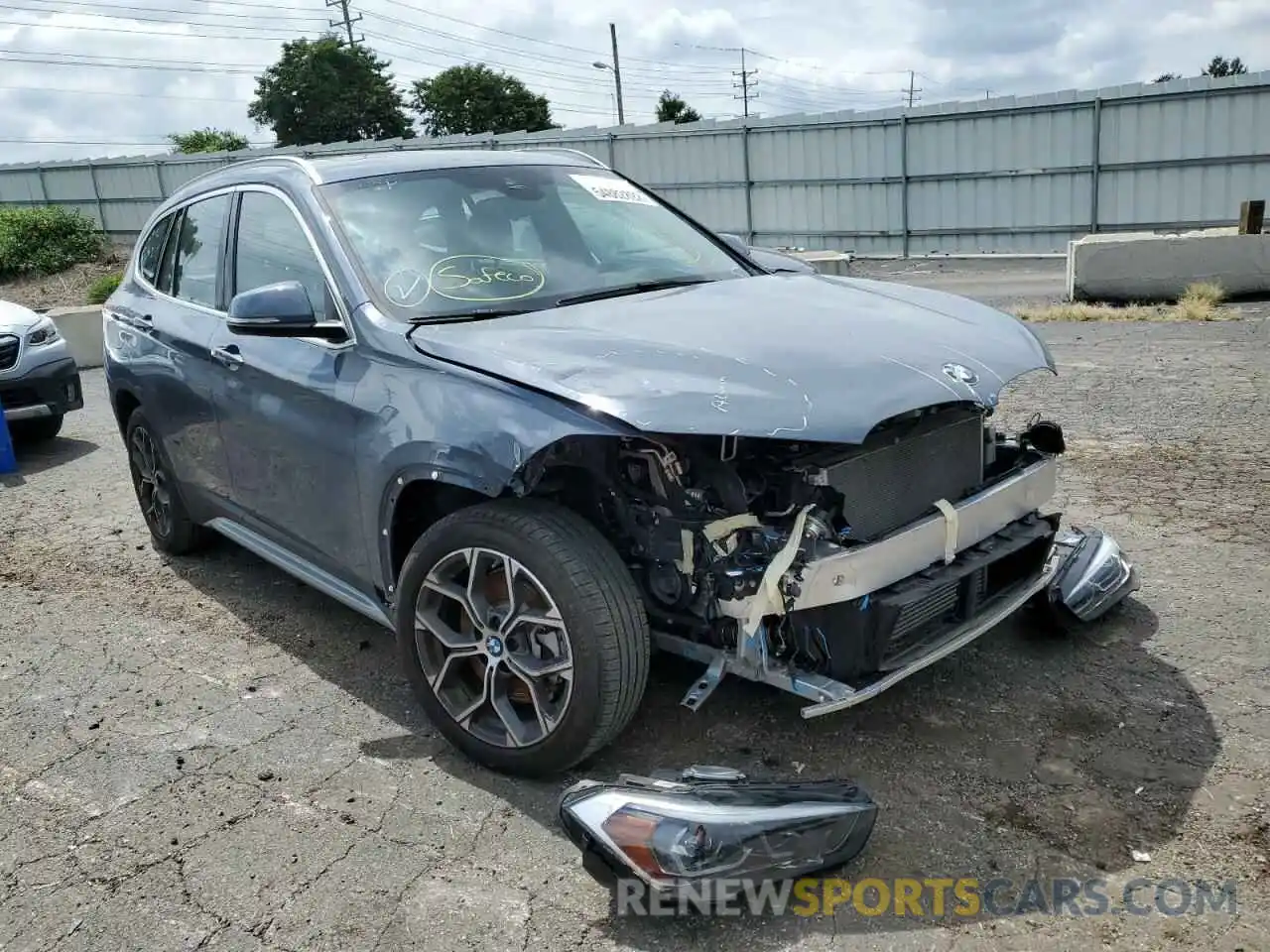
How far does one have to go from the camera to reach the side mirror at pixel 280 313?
355cm

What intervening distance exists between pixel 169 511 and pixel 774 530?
361 centimetres

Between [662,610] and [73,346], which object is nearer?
[662,610]

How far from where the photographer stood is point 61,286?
86.0ft

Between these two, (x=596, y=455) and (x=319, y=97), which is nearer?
(x=596, y=455)

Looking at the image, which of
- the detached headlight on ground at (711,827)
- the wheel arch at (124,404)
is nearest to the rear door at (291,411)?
the wheel arch at (124,404)

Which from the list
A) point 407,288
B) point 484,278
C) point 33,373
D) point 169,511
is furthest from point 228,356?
point 33,373

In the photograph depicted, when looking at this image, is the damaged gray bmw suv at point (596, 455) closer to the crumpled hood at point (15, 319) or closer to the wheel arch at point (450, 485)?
the wheel arch at point (450, 485)

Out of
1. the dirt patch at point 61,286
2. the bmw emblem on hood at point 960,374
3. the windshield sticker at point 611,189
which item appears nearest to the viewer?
the bmw emblem on hood at point 960,374

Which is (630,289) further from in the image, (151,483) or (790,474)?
(151,483)

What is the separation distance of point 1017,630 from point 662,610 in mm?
1637

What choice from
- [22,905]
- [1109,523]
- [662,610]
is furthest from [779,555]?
[1109,523]

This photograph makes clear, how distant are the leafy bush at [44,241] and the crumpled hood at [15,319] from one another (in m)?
21.3

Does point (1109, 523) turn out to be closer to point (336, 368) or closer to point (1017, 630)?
point (1017, 630)

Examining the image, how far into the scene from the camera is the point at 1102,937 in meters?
2.51
